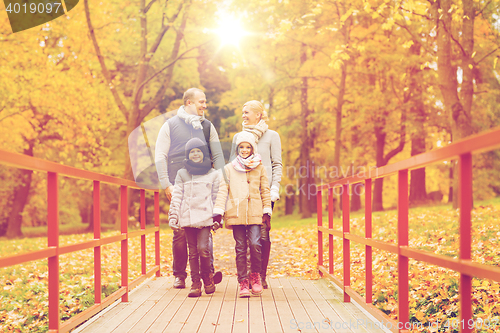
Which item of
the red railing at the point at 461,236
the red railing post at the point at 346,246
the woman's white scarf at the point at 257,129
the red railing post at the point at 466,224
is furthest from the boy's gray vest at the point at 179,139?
the red railing post at the point at 466,224

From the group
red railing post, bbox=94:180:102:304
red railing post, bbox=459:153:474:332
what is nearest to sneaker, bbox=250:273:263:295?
red railing post, bbox=94:180:102:304

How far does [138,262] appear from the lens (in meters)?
8.94

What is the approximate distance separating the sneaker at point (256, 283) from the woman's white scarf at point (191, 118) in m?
1.70

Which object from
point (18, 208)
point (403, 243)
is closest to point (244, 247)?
point (403, 243)

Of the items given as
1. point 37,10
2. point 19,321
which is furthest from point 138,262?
point 37,10

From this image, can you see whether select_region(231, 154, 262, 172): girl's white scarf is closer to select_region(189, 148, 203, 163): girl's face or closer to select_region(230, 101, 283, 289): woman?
select_region(230, 101, 283, 289): woman

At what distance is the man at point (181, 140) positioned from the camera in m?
5.09

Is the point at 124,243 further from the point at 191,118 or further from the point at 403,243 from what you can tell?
the point at 403,243

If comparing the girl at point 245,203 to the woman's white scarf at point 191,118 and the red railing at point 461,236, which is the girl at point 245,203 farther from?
the red railing at point 461,236

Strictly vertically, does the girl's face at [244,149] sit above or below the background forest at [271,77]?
below

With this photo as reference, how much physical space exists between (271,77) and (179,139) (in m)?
14.1

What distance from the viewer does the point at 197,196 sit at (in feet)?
15.4

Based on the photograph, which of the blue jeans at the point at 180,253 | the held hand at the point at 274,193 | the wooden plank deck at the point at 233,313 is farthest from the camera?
the blue jeans at the point at 180,253

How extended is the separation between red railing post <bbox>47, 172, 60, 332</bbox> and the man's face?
7.95ft
